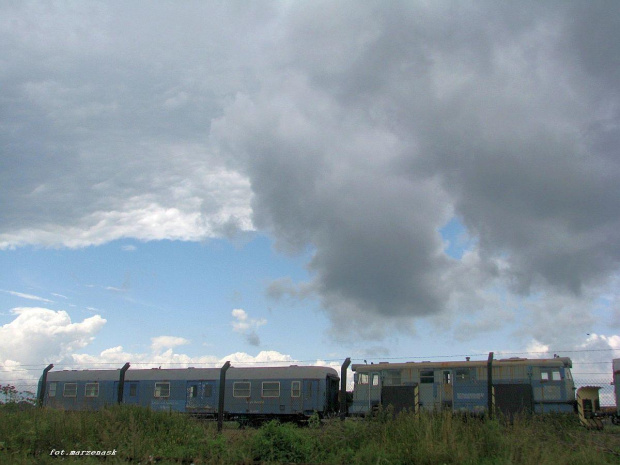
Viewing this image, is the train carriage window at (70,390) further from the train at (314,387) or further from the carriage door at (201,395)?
the carriage door at (201,395)

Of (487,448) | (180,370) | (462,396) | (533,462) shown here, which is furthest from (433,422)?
(180,370)

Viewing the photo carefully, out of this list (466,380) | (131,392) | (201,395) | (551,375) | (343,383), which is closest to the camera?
(343,383)

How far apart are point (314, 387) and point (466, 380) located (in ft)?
24.7

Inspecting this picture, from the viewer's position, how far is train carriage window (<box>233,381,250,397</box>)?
2867 cm

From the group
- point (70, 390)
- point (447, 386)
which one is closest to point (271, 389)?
point (447, 386)

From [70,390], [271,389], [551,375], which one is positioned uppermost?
[551,375]

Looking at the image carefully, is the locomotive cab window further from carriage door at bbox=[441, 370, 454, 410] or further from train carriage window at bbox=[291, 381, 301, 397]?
train carriage window at bbox=[291, 381, 301, 397]

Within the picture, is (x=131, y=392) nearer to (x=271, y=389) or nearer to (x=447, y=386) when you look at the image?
(x=271, y=389)

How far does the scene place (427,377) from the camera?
90.9 ft

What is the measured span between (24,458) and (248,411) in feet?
61.4

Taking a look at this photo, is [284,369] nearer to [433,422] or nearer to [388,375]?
[388,375]

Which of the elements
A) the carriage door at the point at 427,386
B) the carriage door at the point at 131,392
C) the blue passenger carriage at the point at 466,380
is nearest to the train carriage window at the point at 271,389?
the blue passenger carriage at the point at 466,380

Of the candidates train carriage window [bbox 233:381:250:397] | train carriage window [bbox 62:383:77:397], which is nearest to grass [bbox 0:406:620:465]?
train carriage window [bbox 233:381:250:397]

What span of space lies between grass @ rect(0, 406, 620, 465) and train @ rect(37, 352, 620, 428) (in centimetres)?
1067
